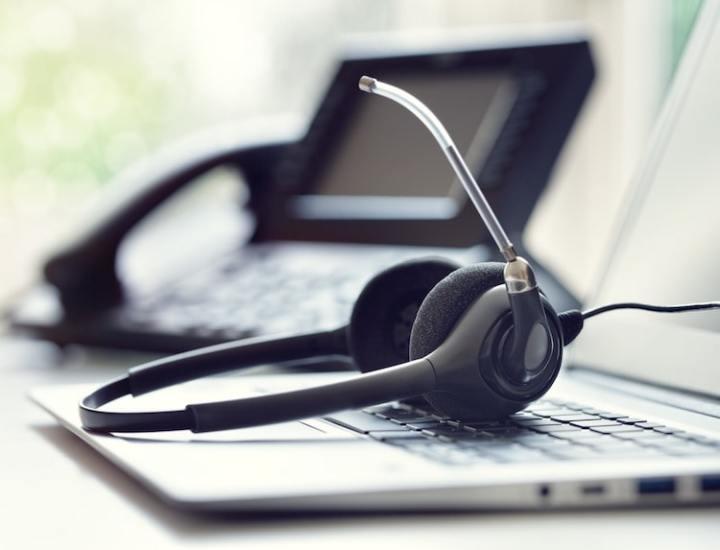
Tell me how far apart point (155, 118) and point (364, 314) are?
6.58 ft

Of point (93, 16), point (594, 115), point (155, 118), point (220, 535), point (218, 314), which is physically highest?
point (93, 16)

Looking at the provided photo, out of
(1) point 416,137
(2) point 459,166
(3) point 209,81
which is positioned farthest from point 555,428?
(3) point 209,81

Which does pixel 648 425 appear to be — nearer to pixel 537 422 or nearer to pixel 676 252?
pixel 537 422

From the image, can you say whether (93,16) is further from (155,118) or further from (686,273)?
(686,273)

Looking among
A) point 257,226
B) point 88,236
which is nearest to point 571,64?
point 257,226

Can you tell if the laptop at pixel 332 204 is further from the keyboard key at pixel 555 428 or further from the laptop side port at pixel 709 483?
the laptop side port at pixel 709 483

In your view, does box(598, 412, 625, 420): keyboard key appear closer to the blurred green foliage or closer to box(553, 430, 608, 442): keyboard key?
box(553, 430, 608, 442): keyboard key

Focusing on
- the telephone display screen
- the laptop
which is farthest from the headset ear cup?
the telephone display screen

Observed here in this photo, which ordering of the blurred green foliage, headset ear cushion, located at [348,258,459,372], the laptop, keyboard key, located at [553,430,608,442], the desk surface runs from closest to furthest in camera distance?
the desk surface → keyboard key, located at [553,430,608,442] → headset ear cushion, located at [348,258,459,372] → the laptop → the blurred green foliage

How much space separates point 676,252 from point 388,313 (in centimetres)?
18

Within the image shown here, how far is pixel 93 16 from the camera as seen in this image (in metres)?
2.47

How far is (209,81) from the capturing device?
2.37 metres

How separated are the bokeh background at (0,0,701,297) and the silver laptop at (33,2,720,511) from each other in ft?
3.30

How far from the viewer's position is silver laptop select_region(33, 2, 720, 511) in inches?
14.6
